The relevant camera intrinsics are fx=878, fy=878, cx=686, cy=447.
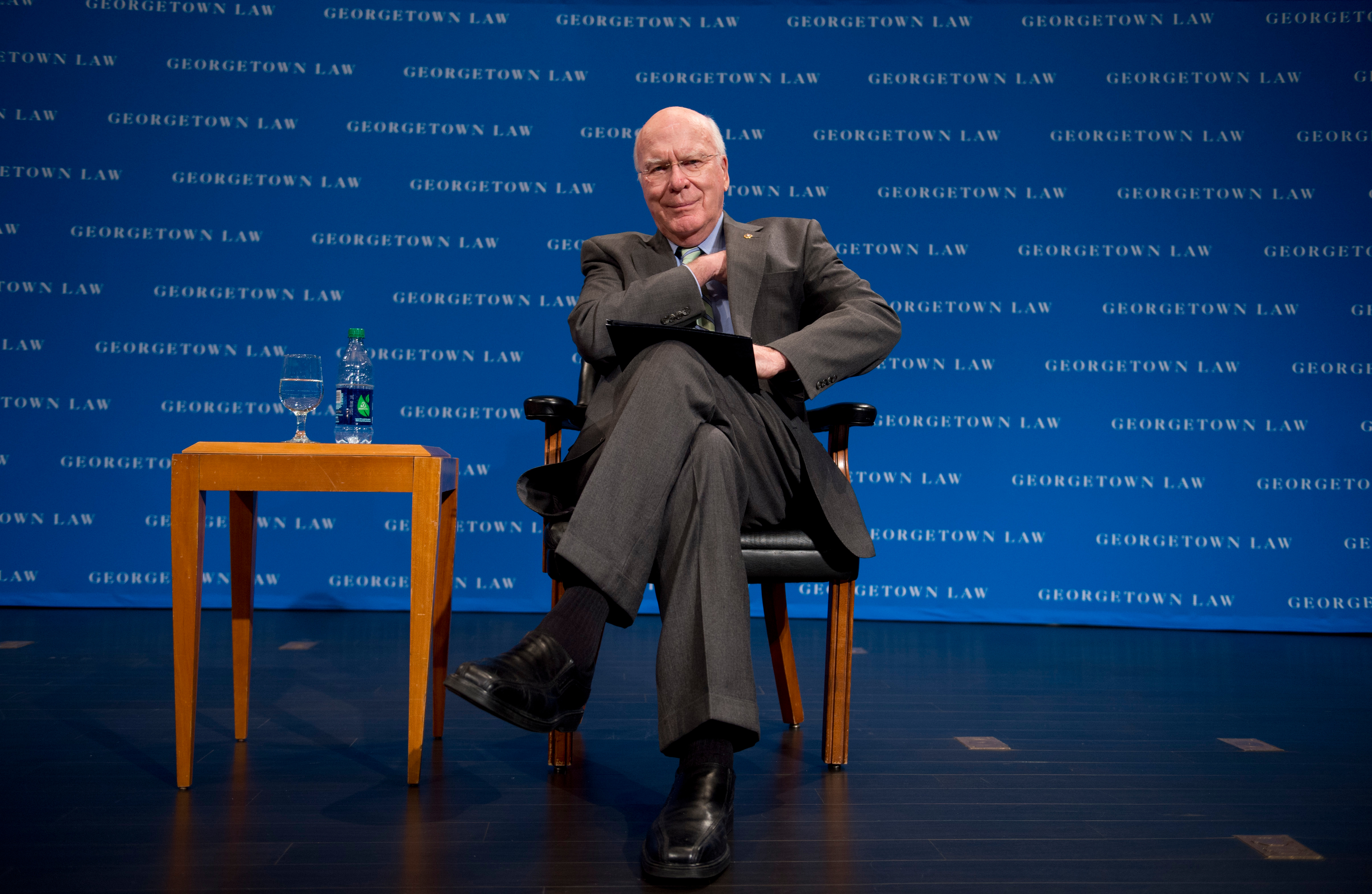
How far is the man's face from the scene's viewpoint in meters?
1.69

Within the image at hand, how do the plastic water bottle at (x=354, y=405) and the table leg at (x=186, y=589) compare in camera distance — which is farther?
the plastic water bottle at (x=354, y=405)

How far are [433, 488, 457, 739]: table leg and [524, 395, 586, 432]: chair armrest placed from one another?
225 mm

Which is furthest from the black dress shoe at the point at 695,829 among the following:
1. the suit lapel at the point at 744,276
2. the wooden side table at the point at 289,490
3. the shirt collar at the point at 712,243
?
the shirt collar at the point at 712,243

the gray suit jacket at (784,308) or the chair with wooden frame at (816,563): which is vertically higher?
the gray suit jacket at (784,308)

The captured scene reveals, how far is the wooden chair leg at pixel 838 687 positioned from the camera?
1.52 metres

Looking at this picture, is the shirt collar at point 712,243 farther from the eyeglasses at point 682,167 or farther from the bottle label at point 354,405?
the bottle label at point 354,405

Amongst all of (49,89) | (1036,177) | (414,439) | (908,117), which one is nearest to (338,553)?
(414,439)

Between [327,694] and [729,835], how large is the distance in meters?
1.28

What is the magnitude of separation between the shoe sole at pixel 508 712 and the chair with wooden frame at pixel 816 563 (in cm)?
23

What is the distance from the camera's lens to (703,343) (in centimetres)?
129

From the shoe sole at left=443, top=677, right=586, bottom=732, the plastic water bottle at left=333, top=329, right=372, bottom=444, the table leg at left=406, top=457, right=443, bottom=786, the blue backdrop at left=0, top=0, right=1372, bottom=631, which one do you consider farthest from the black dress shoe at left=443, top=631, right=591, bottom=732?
the blue backdrop at left=0, top=0, right=1372, bottom=631

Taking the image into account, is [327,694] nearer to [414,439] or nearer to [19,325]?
[414,439]

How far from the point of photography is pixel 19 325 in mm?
3406

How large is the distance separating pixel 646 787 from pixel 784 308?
2.94 ft
